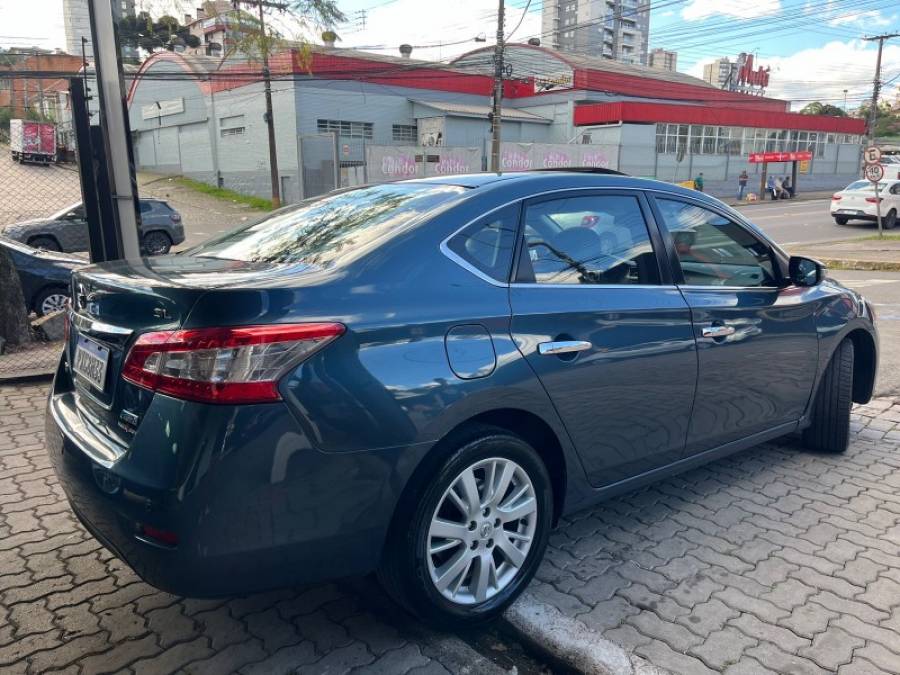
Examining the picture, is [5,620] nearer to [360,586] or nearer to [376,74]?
[360,586]

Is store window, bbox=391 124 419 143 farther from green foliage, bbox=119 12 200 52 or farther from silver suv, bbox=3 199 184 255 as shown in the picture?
silver suv, bbox=3 199 184 255

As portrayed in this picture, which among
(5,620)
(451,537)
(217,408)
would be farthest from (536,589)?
(5,620)

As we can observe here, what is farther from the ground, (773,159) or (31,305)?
(773,159)

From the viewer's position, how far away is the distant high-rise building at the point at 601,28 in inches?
4304

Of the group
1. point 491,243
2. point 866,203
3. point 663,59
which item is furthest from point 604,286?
point 663,59

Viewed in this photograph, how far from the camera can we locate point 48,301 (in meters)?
8.40

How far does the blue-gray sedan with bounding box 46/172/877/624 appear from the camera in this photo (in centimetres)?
207

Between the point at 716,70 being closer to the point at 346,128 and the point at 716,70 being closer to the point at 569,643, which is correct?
the point at 346,128

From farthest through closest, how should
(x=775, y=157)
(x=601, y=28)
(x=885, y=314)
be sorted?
(x=601, y=28) → (x=775, y=157) → (x=885, y=314)

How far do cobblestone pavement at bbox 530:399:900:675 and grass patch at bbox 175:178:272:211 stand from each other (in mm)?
30501

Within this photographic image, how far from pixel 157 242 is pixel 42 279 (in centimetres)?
1044

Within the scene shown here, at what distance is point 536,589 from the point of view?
292 cm

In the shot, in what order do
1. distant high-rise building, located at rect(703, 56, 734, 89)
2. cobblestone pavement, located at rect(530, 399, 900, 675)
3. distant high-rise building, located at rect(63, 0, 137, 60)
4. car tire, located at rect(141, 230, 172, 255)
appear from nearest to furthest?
cobblestone pavement, located at rect(530, 399, 900, 675), distant high-rise building, located at rect(63, 0, 137, 60), car tire, located at rect(141, 230, 172, 255), distant high-rise building, located at rect(703, 56, 734, 89)

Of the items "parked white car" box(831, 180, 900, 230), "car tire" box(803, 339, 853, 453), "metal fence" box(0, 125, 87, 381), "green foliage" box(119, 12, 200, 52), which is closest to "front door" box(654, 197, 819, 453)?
"car tire" box(803, 339, 853, 453)
